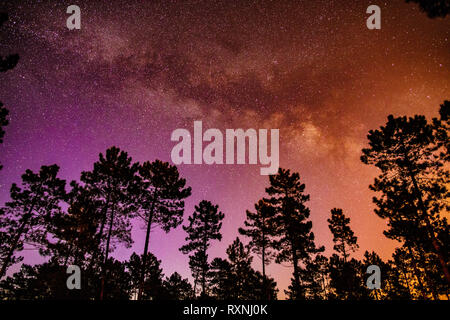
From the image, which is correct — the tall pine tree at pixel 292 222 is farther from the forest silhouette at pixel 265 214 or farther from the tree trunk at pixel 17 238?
the tree trunk at pixel 17 238

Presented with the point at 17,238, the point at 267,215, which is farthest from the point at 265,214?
the point at 17,238

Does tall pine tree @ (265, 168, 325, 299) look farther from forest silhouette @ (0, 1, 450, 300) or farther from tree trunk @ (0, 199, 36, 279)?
tree trunk @ (0, 199, 36, 279)

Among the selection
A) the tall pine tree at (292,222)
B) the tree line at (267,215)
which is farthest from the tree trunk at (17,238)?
the tall pine tree at (292,222)

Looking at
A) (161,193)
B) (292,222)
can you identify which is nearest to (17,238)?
(161,193)

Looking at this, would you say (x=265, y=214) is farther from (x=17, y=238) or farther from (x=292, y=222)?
(x=17, y=238)

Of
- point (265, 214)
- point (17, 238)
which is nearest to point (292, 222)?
point (265, 214)

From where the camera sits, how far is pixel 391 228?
18.1 m

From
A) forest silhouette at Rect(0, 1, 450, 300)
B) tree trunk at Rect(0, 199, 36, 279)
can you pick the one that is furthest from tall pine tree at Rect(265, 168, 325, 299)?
tree trunk at Rect(0, 199, 36, 279)

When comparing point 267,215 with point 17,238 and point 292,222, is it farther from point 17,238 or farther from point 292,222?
point 17,238

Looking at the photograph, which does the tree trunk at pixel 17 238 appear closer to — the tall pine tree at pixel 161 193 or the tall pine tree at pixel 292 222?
the tall pine tree at pixel 161 193

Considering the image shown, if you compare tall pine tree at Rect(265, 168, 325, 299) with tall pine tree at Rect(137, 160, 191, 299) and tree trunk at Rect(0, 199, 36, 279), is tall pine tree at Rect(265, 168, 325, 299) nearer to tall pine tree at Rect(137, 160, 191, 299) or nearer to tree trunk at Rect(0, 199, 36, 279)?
tall pine tree at Rect(137, 160, 191, 299)

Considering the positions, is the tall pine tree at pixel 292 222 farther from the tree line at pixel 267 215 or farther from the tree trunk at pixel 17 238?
the tree trunk at pixel 17 238

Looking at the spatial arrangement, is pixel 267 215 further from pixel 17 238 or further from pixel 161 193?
pixel 17 238

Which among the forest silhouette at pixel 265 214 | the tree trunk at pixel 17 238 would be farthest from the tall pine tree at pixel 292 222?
the tree trunk at pixel 17 238
